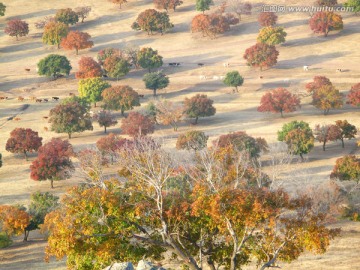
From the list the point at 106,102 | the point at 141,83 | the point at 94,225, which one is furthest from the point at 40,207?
the point at 141,83

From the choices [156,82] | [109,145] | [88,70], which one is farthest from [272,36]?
[109,145]

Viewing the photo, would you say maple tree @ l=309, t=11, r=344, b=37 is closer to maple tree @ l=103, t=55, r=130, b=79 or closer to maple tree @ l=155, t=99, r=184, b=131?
maple tree @ l=103, t=55, r=130, b=79

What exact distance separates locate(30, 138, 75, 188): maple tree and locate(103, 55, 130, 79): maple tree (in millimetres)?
44663

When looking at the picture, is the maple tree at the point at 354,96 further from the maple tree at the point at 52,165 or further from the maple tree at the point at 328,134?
the maple tree at the point at 52,165

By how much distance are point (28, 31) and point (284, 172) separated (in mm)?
91407

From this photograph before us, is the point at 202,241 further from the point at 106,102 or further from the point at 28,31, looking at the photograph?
the point at 28,31

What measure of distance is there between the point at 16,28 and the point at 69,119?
197ft

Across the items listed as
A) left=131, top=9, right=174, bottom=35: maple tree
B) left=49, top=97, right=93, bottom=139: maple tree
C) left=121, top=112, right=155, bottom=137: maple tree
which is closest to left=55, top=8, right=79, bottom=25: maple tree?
left=131, top=9, right=174, bottom=35: maple tree

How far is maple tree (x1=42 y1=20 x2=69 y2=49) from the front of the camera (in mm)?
151875

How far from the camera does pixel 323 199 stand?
70438mm

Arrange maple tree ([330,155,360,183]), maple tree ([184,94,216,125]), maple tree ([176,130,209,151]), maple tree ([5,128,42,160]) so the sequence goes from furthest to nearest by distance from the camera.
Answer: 1. maple tree ([184,94,216,125])
2. maple tree ([5,128,42,160])
3. maple tree ([176,130,209,151])
4. maple tree ([330,155,360,183])

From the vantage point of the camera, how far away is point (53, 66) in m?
136

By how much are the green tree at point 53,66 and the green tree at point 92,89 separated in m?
14.8

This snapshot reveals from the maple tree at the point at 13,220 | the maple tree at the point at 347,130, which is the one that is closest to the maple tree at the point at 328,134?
the maple tree at the point at 347,130
